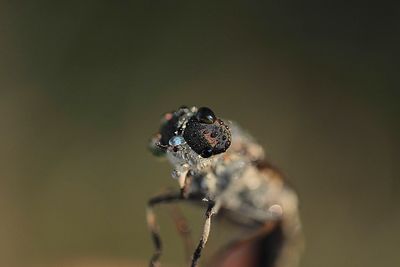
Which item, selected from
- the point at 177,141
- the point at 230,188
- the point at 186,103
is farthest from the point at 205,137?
the point at 186,103

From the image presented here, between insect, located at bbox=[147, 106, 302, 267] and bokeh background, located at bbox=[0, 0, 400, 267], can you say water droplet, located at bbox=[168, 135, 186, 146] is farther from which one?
bokeh background, located at bbox=[0, 0, 400, 267]

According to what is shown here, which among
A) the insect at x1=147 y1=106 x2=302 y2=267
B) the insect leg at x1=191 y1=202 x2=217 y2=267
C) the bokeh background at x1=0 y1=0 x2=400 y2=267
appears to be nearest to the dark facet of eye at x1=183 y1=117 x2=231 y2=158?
the insect at x1=147 y1=106 x2=302 y2=267

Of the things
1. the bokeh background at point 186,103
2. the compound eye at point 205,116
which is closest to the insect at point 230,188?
the compound eye at point 205,116

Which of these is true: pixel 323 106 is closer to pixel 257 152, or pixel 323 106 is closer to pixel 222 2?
pixel 222 2

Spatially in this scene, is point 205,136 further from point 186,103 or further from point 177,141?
point 186,103

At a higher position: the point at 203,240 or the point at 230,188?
the point at 230,188

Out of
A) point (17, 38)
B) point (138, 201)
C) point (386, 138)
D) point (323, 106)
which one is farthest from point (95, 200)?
point (386, 138)

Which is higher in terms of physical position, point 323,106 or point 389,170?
point 323,106
